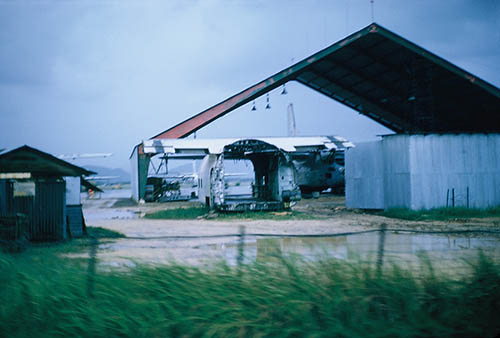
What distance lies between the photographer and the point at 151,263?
195 inches

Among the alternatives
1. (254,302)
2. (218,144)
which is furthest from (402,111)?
(254,302)

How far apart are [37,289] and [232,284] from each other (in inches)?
78.6

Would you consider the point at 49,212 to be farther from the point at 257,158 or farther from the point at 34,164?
the point at 257,158

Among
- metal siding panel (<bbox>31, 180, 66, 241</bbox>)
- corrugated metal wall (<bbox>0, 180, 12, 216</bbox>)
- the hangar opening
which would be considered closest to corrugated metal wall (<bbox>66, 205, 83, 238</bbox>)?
metal siding panel (<bbox>31, 180, 66, 241</bbox>)

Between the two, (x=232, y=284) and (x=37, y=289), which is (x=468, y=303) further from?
(x=37, y=289)

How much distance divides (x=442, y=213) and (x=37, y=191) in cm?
1536

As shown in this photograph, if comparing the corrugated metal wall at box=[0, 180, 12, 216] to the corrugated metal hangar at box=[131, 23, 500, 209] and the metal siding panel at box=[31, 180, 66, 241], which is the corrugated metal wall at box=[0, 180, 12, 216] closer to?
the metal siding panel at box=[31, 180, 66, 241]

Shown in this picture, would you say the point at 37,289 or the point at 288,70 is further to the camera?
the point at 288,70

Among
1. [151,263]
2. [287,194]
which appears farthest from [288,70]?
[151,263]

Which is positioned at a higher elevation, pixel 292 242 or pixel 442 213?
pixel 292 242

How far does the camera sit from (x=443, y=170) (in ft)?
59.6

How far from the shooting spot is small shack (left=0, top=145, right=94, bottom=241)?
37.1ft

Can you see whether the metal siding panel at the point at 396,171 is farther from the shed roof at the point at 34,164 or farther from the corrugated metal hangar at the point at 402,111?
the shed roof at the point at 34,164

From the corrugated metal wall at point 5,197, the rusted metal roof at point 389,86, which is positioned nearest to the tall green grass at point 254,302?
the corrugated metal wall at point 5,197
